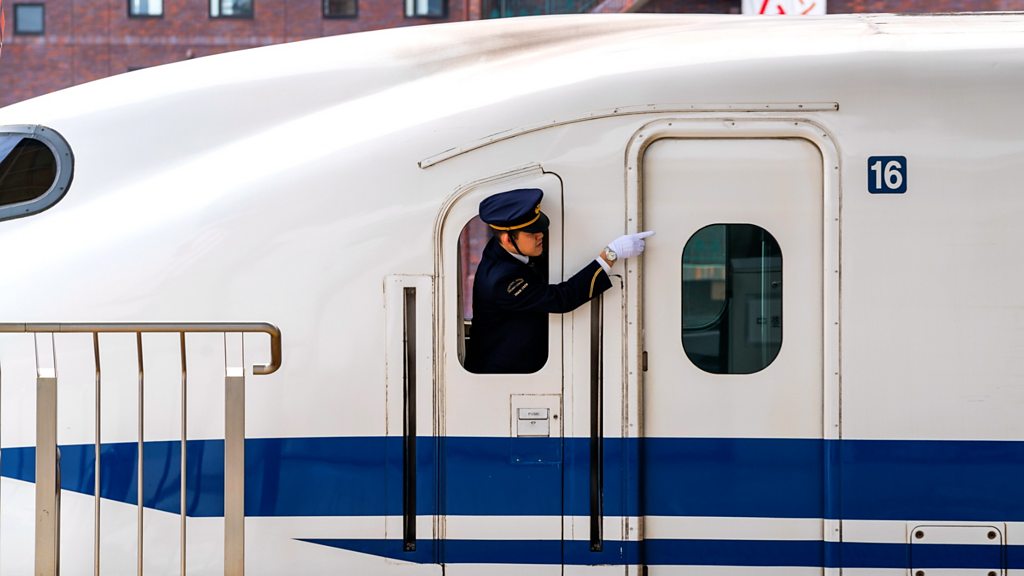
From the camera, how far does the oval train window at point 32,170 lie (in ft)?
16.0

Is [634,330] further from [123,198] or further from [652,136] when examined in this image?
[123,198]

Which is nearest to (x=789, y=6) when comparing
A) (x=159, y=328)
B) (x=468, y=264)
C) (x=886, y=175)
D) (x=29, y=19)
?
(x=886, y=175)

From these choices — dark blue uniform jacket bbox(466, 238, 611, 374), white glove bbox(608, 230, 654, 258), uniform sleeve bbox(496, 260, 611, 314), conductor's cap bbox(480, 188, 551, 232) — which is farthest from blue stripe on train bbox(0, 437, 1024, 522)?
conductor's cap bbox(480, 188, 551, 232)

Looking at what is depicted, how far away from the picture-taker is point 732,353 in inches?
187

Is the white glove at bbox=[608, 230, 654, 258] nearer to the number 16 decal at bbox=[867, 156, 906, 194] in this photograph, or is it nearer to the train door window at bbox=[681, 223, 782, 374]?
the train door window at bbox=[681, 223, 782, 374]

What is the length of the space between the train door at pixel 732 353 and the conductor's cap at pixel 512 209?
43cm

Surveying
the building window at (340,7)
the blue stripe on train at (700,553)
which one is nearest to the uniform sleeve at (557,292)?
the blue stripe on train at (700,553)

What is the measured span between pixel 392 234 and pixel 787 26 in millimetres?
2004

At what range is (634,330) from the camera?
185 inches

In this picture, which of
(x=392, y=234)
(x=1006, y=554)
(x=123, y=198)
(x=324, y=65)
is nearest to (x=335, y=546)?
(x=392, y=234)

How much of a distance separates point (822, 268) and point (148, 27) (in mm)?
29772

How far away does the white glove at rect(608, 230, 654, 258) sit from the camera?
15.3ft

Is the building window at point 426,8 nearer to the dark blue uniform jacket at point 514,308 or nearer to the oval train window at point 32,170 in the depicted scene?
the oval train window at point 32,170

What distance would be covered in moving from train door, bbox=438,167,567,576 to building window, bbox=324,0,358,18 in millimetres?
27440
